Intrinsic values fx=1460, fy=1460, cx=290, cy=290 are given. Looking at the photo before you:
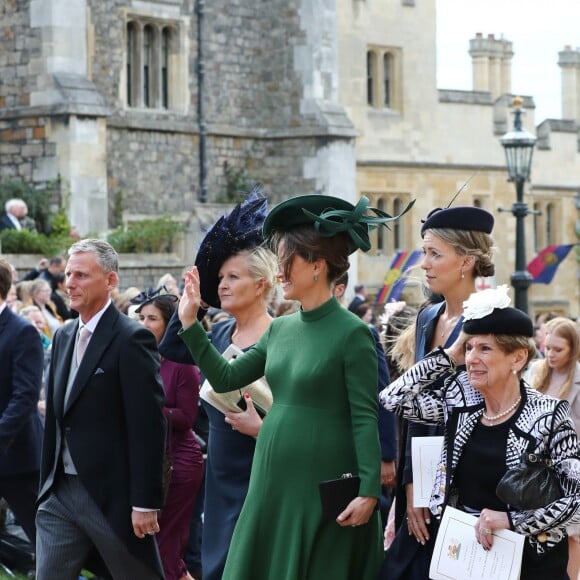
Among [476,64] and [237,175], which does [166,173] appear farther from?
[476,64]

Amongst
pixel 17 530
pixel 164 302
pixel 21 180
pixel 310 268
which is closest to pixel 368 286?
pixel 21 180

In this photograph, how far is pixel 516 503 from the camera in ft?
15.5

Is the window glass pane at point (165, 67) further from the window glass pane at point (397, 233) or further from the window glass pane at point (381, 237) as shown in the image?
the window glass pane at point (397, 233)

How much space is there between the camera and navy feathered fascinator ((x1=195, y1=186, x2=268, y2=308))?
6.16m

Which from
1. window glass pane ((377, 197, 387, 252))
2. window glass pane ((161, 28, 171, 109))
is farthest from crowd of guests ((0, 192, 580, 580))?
window glass pane ((377, 197, 387, 252))

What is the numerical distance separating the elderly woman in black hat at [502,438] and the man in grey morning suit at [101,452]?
1408 mm

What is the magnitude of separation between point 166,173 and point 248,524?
846 inches

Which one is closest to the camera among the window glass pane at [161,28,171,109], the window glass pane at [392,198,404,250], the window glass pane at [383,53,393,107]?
the window glass pane at [161,28,171,109]

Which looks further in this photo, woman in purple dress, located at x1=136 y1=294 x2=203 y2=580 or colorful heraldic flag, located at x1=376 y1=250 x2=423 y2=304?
colorful heraldic flag, located at x1=376 y1=250 x2=423 y2=304

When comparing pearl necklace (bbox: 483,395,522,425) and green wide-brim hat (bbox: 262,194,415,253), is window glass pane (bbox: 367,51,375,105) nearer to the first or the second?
Answer: green wide-brim hat (bbox: 262,194,415,253)

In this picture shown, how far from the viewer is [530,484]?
15.4 ft

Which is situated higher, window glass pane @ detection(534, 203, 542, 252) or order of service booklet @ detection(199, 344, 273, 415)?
window glass pane @ detection(534, 203, 542, 252)

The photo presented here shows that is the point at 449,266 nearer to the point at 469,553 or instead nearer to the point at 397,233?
the point at 469,553

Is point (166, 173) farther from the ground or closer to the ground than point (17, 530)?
farther from the ground
